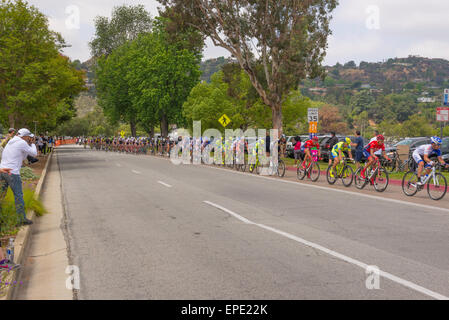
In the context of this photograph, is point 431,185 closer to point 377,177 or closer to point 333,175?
point 377,177

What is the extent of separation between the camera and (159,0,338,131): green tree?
1211 inches

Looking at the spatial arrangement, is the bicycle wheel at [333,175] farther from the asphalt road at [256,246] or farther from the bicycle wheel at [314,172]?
the asphalt road at [256,246]

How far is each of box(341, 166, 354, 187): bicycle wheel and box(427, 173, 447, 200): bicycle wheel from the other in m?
3.18

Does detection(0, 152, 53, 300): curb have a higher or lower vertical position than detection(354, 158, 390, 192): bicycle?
lower

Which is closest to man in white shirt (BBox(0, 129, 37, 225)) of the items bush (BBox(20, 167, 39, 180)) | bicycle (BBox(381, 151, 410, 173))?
bush (BBox(20, 167, 39, 180))

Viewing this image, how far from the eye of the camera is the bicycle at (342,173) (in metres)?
16.8

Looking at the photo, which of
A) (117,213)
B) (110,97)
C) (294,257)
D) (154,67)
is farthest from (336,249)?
(110,97)

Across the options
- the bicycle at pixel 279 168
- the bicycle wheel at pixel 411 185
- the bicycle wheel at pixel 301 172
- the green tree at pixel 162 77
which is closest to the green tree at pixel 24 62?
the bicycle at pixel 279 168

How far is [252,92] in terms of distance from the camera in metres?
43.2

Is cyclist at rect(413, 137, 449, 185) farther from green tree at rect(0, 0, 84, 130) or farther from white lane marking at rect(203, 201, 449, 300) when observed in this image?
green tree at rect(0, 0, 84, 130)

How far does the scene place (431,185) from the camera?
45.6 ft

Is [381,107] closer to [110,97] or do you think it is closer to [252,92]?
[110,97]

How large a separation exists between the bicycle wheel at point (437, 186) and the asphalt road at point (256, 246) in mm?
1384

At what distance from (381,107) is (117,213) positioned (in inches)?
6600
